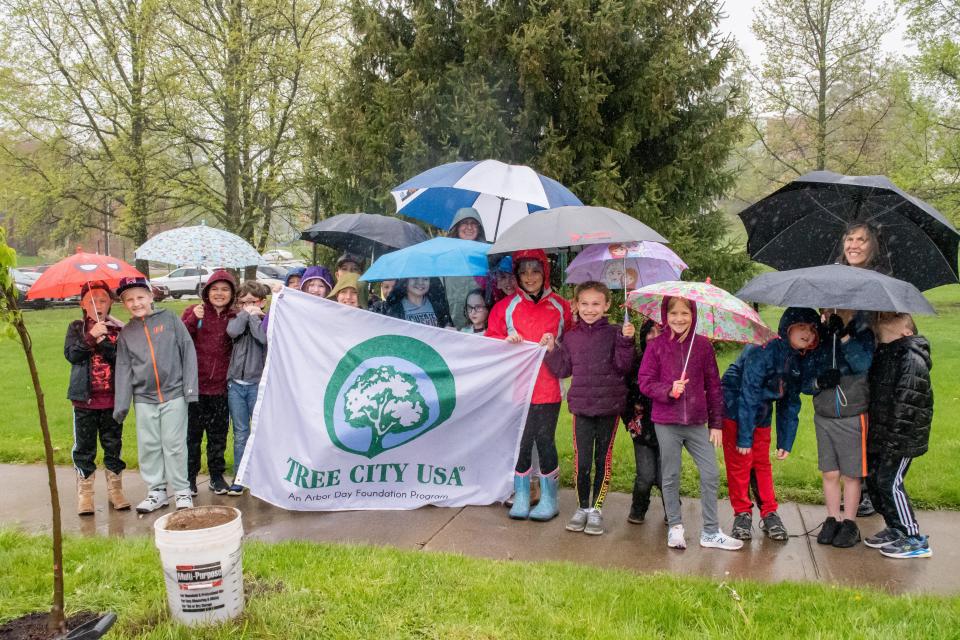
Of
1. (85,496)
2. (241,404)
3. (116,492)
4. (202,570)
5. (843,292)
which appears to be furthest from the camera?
(241,404)

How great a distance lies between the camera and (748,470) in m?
5.12

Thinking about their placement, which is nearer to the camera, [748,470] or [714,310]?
[714,310]

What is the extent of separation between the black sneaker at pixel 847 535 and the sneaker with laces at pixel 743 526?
516 millimetres

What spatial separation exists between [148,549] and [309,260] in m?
9.87

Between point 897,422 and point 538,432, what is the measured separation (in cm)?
234

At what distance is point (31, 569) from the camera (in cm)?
434

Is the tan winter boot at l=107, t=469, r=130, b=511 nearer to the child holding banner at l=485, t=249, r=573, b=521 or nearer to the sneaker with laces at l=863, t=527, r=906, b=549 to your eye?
the child holding banner at l=485, t=249, r=573, b=521

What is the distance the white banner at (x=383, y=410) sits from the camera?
18.1 feet

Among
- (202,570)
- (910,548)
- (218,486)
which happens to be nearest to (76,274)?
(218,486)

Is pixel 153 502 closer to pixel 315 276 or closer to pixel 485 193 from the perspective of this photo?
pixel 315 276

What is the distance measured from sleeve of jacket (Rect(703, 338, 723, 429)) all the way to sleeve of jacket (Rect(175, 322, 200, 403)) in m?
3.77

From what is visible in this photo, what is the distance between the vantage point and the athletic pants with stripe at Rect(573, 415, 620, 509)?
529 centimetres

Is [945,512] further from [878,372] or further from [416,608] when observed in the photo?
[416,608]

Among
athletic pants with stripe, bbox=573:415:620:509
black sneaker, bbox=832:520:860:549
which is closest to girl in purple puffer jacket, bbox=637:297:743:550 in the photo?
athletic pants with stripe, bbox=573:415:620:509
